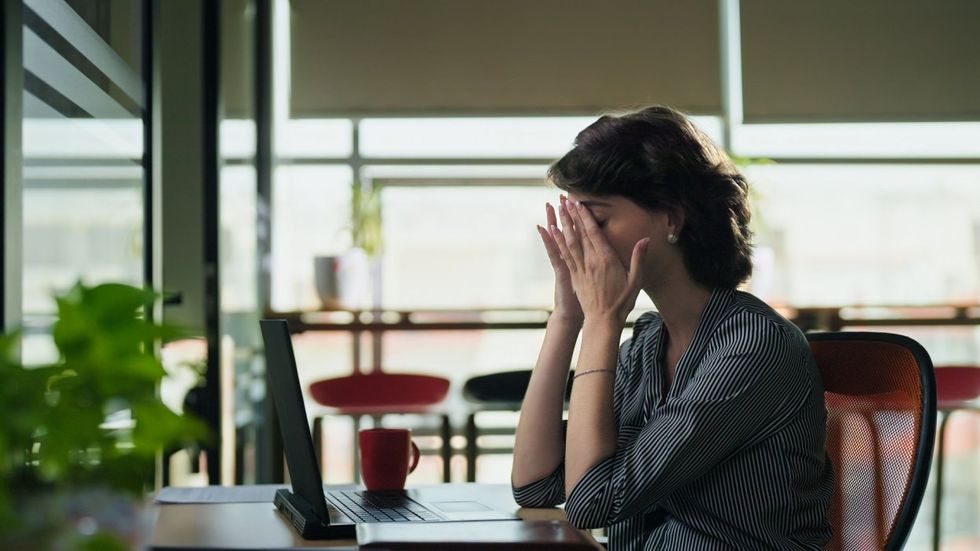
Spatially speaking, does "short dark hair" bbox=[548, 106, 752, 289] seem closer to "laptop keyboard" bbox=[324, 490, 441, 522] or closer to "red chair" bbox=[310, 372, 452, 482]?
"laptop keyboard" bbox=[324, 490, 441, 522]

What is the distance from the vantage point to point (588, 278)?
1.57 meters

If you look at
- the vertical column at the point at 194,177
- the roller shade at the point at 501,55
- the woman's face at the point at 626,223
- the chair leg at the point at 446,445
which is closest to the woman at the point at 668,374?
the woman's face at the point at 626,223

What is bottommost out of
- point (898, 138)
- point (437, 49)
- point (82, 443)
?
point (82, 443)

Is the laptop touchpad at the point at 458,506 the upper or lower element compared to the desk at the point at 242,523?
lower

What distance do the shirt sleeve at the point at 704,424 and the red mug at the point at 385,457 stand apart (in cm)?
27

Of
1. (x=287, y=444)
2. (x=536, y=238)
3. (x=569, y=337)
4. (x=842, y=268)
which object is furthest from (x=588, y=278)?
(x=842, y=268)

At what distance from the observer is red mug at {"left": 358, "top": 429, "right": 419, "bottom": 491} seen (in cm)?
147

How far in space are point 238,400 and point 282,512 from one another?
90.2 inches

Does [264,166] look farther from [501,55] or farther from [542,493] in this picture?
[542,493]

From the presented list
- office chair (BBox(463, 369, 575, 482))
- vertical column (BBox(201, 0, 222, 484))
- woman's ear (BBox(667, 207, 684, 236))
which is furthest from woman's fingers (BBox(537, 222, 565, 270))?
office chair (BBox(463, 369, 575, 482))

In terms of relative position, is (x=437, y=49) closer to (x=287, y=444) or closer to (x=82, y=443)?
(x=287, y=444)

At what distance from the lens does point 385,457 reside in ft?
4.89

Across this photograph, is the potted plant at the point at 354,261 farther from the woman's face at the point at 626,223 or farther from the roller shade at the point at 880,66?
the woman's face at the point at 626,223

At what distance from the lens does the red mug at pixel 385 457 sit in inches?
58.1
